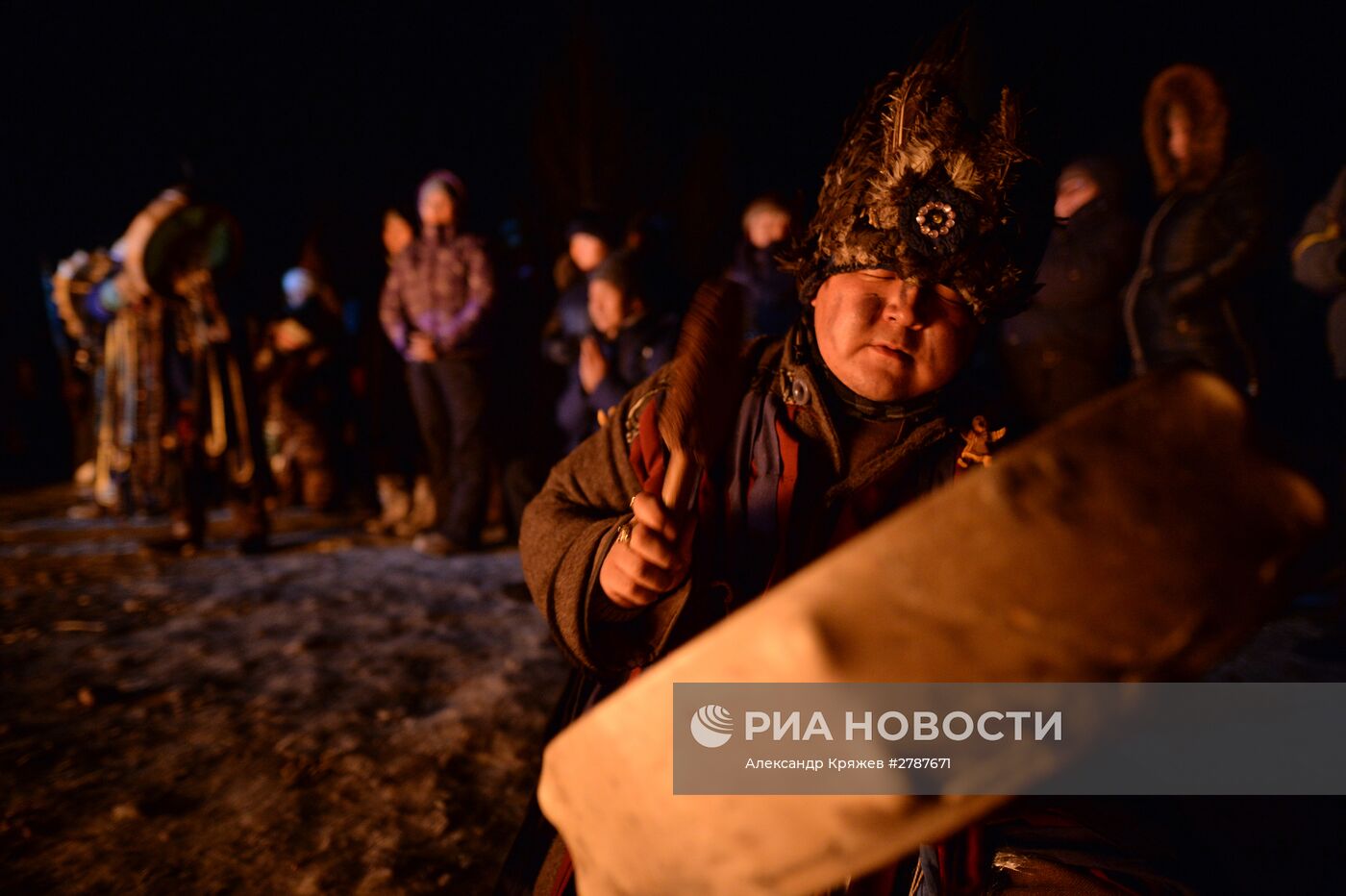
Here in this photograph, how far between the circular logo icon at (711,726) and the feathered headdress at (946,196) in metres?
0.85

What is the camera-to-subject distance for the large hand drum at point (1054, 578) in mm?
535

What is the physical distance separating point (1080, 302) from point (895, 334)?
380 centimetres

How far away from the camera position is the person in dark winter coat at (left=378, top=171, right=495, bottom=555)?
472 cm

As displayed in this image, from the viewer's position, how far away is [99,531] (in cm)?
580

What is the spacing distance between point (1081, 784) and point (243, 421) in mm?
5329

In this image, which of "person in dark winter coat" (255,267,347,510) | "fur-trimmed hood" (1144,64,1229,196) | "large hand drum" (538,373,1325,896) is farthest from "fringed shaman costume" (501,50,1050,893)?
"person in dark winter coat" (255,267,347,510)

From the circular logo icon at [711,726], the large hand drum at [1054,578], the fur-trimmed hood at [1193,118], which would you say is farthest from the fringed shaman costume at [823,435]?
the fur-trimmed hood at [1193,118]

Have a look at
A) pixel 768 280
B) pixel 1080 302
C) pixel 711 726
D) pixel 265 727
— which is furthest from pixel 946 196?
pixel 1080 302

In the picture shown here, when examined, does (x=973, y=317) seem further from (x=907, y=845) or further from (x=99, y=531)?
(x=99, y=531)

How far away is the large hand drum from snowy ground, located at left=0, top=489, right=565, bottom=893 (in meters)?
1.66

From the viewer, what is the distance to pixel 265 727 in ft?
8.19

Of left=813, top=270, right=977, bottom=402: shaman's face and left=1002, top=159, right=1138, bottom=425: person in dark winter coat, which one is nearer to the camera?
left=813, top=270, right=977, bottom=402: shaman's face

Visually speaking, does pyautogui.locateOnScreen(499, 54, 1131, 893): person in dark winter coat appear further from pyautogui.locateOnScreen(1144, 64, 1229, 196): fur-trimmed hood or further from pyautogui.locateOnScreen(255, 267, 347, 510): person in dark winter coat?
pyautogui.locateOnScreen(255, 267, 347, 510): person in dark winter coat

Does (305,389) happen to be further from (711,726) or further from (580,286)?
(711,726)
